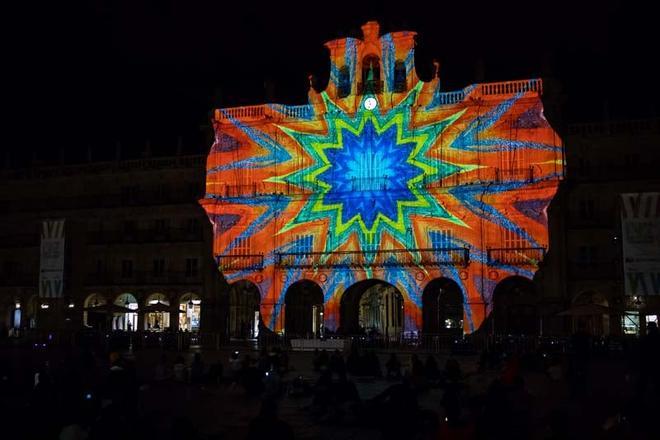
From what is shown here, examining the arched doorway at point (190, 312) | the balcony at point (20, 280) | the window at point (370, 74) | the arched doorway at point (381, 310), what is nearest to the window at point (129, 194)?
the arched doorway at point (190, 312)

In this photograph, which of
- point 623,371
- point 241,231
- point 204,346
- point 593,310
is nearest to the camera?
point 623,371

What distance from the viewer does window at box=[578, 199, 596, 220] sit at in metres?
Result: 42.8

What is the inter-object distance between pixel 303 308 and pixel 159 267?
10.1 meters

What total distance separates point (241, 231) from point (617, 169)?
20.1 meters

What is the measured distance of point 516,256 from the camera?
39.6 meters

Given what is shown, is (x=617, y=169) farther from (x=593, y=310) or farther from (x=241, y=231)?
(x=241, y=231)

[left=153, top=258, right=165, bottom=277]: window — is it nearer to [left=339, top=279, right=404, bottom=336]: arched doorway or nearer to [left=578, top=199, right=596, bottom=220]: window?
[left=339, top=279, right=404, bottom=336]: arched doorway

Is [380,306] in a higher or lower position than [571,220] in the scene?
lower

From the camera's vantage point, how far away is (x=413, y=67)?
42.2 meters

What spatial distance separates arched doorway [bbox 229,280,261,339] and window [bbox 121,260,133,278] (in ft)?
25.3

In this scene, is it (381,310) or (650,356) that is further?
(381,310)

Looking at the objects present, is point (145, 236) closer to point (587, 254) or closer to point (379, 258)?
point (379, 258)

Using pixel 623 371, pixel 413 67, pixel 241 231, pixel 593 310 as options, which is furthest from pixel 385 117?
pixel 623 371

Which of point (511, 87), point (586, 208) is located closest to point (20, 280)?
point (511, 87)
